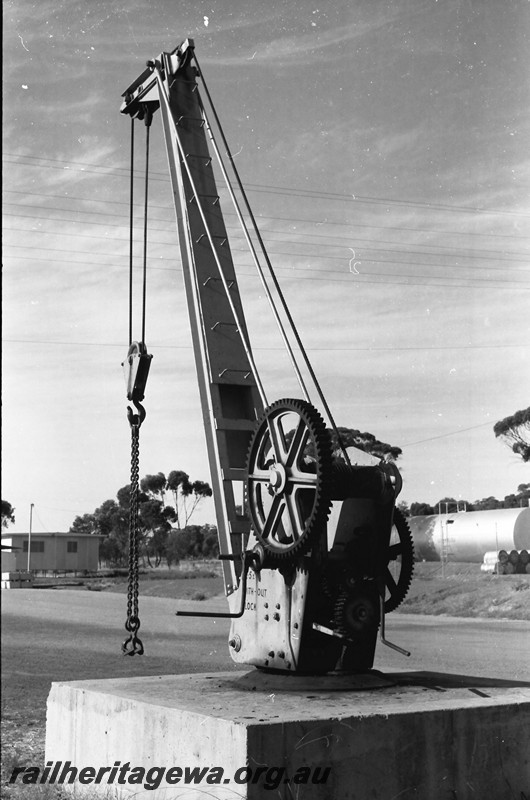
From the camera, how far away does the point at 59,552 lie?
56906 millimetres

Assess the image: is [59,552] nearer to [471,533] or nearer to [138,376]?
[471,533]

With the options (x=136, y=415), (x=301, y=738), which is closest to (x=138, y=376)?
(x=136, y=415)

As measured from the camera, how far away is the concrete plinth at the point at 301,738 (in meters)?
5.21

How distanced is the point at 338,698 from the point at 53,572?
5182 cm

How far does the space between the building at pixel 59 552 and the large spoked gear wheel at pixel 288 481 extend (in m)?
49.9

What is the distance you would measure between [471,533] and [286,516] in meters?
30.3

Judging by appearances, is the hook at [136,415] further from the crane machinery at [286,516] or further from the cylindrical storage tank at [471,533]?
the cylindrical storage tank at [471,533]

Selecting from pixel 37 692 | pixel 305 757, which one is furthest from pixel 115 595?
pixel 305 757

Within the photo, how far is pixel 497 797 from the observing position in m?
5.91

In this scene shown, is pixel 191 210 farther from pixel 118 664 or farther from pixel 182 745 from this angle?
pixel 118 664

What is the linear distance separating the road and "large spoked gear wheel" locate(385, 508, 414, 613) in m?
2.76

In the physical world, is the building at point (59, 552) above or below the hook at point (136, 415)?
below

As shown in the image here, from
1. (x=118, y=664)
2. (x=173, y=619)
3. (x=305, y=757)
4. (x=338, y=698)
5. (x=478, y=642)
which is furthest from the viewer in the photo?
(x=173, y=619)

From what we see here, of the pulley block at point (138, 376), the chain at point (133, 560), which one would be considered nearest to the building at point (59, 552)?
the pulley block at point (138, 376)
